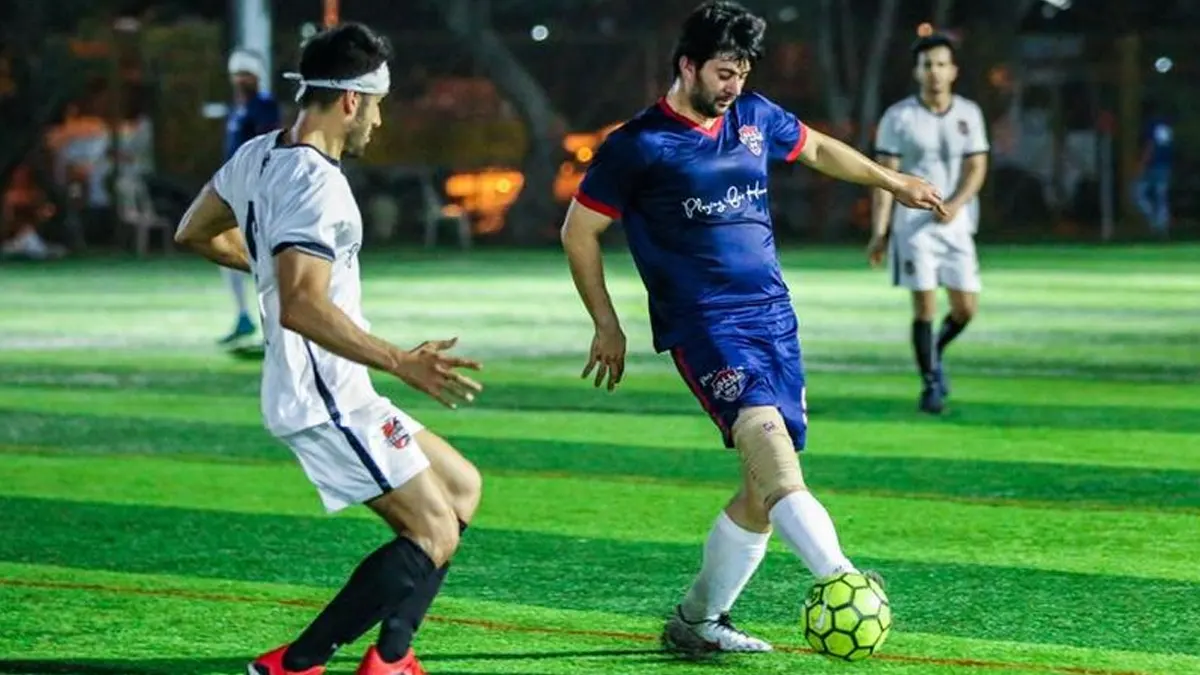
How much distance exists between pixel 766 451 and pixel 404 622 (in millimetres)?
1191

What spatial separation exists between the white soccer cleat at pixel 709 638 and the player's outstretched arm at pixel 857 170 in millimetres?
1406

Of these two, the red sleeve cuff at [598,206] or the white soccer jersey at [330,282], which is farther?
the red sleeve cuff at [598,206]

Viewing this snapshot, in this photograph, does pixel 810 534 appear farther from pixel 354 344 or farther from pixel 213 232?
pixel 213 232

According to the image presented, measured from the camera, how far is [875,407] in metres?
14.7

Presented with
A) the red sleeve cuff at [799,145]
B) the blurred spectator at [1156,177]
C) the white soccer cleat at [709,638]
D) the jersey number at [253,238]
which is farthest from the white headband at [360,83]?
the blurred spectator at [1156,177]

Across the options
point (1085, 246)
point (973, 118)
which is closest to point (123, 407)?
point (973, 118)

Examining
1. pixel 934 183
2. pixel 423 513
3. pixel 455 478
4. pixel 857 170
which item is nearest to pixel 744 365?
pixel 857 170

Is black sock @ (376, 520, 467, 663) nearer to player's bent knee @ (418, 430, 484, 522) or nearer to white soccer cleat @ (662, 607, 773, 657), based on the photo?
player's bent knee @ (418, 430, 484, 522)

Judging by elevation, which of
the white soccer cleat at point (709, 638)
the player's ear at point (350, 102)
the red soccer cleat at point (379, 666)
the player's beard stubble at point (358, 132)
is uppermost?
the player's ear at point (350, 102)

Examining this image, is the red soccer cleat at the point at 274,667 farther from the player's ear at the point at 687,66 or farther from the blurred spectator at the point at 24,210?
the blurred spectator at the point at 24,210

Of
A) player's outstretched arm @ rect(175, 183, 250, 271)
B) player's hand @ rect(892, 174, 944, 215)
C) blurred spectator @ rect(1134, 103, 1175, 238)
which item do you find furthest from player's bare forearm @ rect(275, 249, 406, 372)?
blurred spectator @ rect(1134, 103, 1175, 238)

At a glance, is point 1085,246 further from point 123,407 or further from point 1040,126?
point 123,407

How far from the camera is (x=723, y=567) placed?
297 inches

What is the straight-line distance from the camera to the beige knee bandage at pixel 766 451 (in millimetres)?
7211
